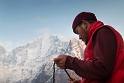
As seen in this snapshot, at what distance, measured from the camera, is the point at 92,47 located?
7.96ft

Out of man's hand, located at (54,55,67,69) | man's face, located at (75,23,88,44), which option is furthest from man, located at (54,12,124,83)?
man's face, located at (75,23,88,44)

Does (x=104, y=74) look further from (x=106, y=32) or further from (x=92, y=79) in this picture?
(x=106, y=32)

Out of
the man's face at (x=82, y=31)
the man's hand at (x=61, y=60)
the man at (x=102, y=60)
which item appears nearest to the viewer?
the man at (x=102, y=60)

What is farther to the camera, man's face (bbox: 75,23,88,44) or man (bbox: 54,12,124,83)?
man's face (bbox: 75,23,88,44)

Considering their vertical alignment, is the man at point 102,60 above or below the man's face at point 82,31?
below

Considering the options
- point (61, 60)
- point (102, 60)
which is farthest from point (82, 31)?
point (102, 60)

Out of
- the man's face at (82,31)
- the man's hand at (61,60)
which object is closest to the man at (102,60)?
the man's hand at (61,60)

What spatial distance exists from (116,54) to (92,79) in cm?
43

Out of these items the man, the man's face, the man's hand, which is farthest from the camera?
the man's face

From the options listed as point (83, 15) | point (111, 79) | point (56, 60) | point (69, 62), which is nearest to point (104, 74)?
point (111, 79)

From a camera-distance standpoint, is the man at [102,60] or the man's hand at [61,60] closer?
the man at [102,60]

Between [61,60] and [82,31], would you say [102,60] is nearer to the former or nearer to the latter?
[61,60]

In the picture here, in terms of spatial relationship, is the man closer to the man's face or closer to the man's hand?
the man's hand

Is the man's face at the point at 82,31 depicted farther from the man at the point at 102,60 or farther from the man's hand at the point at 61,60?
the man's hand at the point at 61,60
